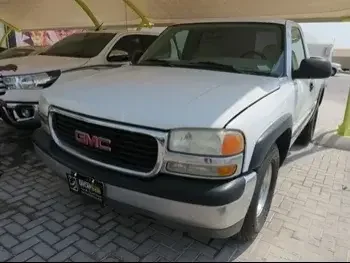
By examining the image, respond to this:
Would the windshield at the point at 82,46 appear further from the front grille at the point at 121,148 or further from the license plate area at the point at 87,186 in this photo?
the license plate area at the point at 87,186

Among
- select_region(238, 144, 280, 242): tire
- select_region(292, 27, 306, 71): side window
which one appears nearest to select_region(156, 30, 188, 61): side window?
select_region(292, 27, 306, 71): side window

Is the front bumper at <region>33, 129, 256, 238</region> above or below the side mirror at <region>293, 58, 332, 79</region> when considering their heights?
Result: below

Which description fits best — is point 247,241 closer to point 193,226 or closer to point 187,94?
point 193,226

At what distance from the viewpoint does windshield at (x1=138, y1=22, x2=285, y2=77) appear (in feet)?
10.00

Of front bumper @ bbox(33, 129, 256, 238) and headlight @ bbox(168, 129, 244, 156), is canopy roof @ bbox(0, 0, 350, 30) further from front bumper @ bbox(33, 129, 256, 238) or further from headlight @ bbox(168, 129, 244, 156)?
front bumper @ bbox(33, 129, 256, 238)

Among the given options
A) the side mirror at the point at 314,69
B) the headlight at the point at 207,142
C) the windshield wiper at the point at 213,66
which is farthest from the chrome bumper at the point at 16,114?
the side mirror at the point at 314,69

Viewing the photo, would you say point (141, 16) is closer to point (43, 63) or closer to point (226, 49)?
point (43, 63)

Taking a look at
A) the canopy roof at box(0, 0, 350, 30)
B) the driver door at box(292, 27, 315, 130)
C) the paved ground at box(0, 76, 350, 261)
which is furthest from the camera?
the canopy roof at box(0, 0, 350, 30)

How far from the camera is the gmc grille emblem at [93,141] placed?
89.4 inches

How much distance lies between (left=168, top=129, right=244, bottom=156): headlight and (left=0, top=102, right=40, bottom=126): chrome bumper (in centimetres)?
292

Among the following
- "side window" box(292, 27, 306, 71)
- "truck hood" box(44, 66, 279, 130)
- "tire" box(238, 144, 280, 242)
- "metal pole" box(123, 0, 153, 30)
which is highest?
"metal pole" box(123, 0, 153, 30)

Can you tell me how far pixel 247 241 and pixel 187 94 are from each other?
4.13 ft

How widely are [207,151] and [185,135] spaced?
0.16 meters

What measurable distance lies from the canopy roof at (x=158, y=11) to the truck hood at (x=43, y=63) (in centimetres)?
297
